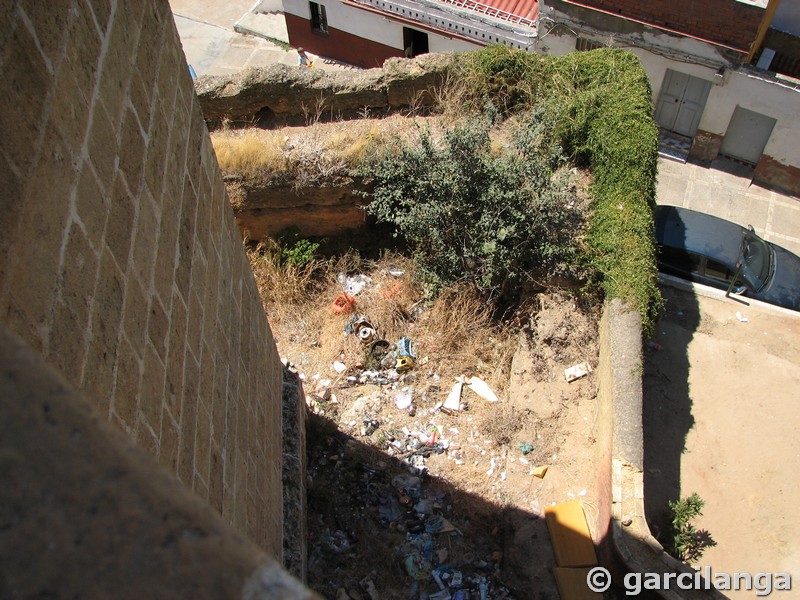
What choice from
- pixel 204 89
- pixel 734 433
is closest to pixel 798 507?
pixel 734 433

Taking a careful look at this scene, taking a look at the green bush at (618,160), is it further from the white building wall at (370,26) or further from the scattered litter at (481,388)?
the white building wall at (370,26)

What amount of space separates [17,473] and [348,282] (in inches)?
254

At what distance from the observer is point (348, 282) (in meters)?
7.37

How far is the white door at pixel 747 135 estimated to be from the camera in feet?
38.2

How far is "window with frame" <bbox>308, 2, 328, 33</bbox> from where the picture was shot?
14.5 metres

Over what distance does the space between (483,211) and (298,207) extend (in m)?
2.20

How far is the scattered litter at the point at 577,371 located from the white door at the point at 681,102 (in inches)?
310

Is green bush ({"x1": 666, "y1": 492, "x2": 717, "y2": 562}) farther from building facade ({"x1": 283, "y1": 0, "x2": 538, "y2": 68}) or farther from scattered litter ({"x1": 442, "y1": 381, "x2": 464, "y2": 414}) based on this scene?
building facade ({"x1": 283, "y1": 0, "x2": 538, "y2": 68})

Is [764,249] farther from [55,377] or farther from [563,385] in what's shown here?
[55,377]

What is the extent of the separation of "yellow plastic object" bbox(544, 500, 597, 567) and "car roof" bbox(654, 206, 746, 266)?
13.0 feet

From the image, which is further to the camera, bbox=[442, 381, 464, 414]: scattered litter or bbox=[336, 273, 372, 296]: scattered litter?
bbox=[336, 273, 372, 296]: scattered litter

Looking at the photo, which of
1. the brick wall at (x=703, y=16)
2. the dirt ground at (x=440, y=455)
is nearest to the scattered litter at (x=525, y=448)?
the dirt ground at (x=440, y=455)

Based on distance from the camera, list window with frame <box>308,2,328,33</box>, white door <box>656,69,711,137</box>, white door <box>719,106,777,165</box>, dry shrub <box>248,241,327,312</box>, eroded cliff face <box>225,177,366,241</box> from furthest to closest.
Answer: window with frame <box>308,2,328,33</box>
white door <box>656,69,711,137</box>
white door <box>719,106,777,165</box>
eroded cliff face <box>225,177,366,241</box>
dry shrub <box>248,241,327,312</box>

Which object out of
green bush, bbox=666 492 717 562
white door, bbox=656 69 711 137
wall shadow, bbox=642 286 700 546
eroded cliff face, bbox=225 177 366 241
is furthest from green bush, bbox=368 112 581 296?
white door, bbox=656 69 711 137
